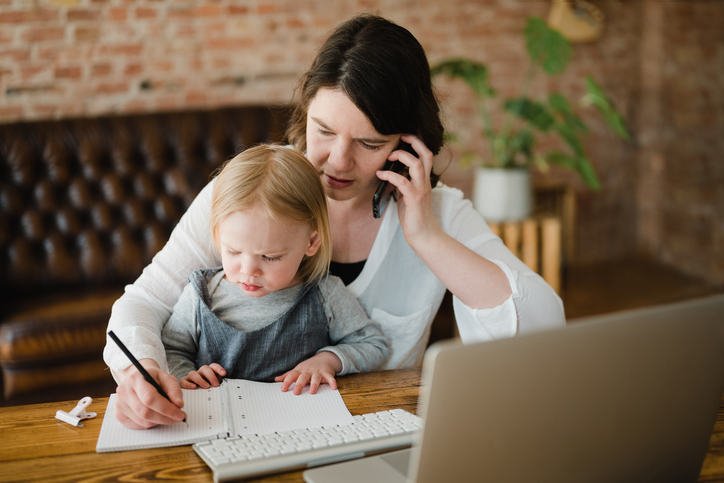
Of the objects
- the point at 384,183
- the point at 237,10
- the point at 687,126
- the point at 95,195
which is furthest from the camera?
the point at 687,126

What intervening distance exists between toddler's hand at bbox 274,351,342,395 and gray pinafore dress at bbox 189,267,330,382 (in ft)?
0.18

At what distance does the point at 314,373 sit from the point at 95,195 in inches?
76.9

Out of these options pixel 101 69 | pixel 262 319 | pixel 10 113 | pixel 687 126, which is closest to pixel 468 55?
pixel 687 126

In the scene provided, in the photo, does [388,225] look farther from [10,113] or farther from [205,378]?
[10,113]

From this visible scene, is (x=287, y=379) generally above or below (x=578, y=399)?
below

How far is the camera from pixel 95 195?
262 centimetres

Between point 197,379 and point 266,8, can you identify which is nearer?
point 197,379

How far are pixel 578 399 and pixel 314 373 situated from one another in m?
0.52

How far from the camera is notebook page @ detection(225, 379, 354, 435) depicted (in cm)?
90

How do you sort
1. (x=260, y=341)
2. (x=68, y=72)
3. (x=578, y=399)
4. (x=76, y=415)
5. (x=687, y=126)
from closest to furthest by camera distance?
1. (x=578, y=399)
2. (x=76, y=415)
3. (x=260, y=341)
4. (x=68, y=72)
5. (x=687, y=126)

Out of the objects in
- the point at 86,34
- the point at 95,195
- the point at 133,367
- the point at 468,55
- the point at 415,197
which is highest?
the point at 86,34

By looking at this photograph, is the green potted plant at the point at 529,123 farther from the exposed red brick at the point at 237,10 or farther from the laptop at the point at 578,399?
the laptop at the point at 578,399

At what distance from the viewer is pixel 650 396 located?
0.69 meters

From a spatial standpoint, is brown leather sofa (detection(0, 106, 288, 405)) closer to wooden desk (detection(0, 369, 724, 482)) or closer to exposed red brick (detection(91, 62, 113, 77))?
exposed red brick (detection(91, 62, 113, 77))
